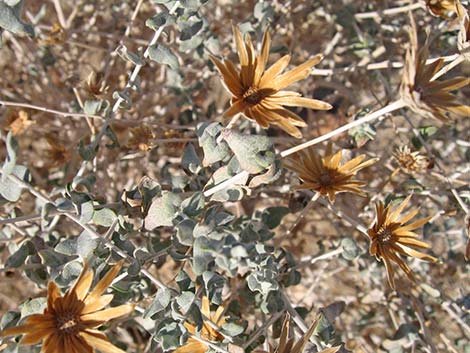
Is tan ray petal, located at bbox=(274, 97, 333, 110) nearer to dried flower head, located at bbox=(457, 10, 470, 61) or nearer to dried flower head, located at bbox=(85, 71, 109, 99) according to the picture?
dried flower head, located at bbox=(457, 10, 470, 61)

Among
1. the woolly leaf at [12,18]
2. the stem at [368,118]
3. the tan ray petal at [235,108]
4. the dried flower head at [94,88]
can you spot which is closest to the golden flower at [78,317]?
the tan ray petal at [235,108]

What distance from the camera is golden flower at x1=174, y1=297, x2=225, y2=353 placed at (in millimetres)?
1393

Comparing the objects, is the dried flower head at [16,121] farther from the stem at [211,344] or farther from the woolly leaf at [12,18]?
the stem at [211,344]

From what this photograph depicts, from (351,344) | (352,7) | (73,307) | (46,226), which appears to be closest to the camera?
(73,307)

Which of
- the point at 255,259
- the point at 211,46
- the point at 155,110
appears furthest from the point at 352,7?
the point at 255,259

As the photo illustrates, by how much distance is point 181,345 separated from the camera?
141cm

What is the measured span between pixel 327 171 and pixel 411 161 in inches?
18.6

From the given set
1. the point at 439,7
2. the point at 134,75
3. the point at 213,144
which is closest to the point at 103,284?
the point at 213,144

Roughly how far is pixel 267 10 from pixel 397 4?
90 cm

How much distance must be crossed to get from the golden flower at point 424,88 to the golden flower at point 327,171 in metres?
0.30

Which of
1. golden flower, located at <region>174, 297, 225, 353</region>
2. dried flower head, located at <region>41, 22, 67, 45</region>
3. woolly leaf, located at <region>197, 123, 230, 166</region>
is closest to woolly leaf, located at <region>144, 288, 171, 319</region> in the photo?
golden flower, located at <region>174, 297, 225, 353</region>

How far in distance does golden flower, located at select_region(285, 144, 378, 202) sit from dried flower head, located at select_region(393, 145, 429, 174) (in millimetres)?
385

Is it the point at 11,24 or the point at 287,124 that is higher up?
the point at 11,24

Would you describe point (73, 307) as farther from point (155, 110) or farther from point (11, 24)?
point (155, 110)
